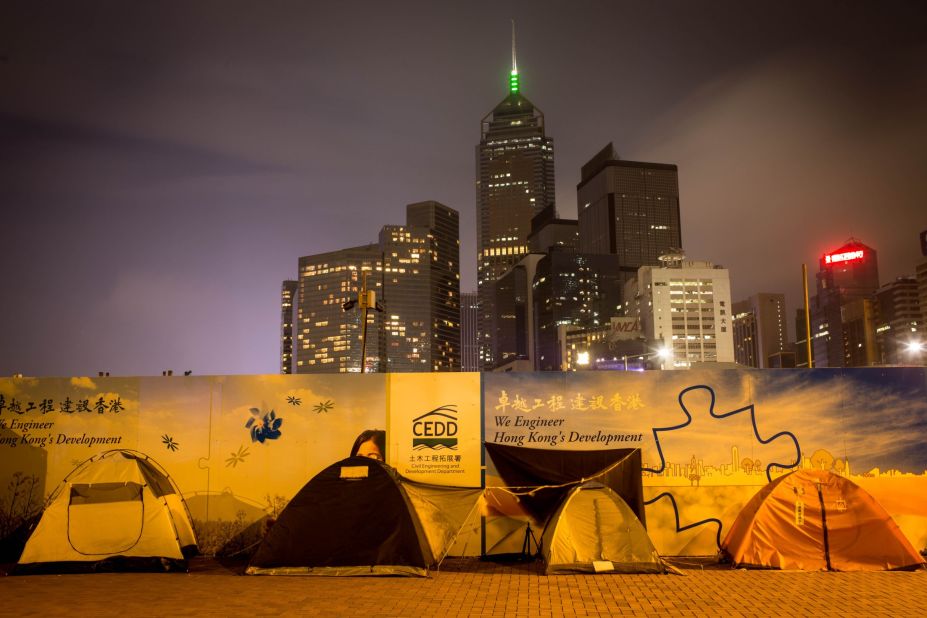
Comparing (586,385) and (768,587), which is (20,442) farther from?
(768,587)

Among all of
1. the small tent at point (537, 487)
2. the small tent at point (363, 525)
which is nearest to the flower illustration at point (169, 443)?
the small tent at point (363, 525)

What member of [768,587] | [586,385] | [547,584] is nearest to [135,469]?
[547,584]

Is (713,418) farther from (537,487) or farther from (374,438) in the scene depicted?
(374,438)

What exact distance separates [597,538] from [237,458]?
632 centimetres

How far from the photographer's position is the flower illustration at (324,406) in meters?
12.4

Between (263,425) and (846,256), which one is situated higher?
(846,256)

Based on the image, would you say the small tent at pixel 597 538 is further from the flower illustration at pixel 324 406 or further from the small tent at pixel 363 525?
the flower illustration at pixel 324 406

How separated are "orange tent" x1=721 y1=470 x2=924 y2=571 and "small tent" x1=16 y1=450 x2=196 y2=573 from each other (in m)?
8.92

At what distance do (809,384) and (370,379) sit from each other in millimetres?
7712

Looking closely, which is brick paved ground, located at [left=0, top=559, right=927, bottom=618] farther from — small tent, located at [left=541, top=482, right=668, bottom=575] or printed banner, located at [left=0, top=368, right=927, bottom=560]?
printed banner, located at [left=0, top=368, right=927, bottom=560]

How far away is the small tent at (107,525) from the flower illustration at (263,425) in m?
1.73

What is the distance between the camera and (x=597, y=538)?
34.5 ft

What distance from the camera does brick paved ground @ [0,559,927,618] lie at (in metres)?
8.27

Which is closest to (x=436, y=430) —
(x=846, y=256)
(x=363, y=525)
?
(x=363, y=525)
